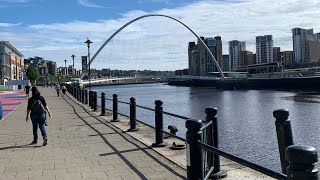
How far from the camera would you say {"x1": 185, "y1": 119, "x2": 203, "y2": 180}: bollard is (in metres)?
5.23

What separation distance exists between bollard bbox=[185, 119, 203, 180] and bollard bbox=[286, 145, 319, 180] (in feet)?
8.20

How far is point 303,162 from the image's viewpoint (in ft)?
8.84

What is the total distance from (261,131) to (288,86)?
71.5 meters

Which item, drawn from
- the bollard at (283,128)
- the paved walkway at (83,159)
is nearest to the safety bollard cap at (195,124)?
the bollard at (283,128)

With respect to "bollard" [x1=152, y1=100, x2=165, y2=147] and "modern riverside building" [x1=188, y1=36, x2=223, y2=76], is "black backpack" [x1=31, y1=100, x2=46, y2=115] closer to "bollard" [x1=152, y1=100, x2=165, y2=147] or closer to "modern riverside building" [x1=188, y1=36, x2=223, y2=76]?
"bollard" [x1=152, y1=100, x2=165, y2=147]

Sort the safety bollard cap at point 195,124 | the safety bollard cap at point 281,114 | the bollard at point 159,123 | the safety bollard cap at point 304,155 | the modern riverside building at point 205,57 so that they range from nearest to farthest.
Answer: the safety bollard cap at point 304,155 < the safety bollard cap at point 281,114 < the safety bollard cap at point 195,124 < the bollard at point 159,123 < the modern riverside building at point 205,57

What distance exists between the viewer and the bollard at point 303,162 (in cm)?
269

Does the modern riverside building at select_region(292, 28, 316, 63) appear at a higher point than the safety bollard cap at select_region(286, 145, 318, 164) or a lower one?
higher

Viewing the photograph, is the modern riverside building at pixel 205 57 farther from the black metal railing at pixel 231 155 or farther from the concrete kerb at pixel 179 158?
the black metal railing at pixel 231 155

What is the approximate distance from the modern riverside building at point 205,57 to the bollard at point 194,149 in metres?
141

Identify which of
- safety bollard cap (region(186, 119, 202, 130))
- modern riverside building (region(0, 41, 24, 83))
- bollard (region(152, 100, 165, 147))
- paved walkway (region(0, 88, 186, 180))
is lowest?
paved walkway (region(0, 88, 186, 180))

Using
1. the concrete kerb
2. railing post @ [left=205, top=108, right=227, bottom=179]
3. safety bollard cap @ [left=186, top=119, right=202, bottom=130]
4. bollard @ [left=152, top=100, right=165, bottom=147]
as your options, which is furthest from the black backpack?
safety bollard cap @ [left=186, top=119, right=202, bottom=130]

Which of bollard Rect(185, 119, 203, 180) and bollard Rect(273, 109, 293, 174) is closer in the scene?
bollard Rect(273, 109, 293, 174)

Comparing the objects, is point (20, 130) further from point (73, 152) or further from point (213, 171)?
point (213, 171)
